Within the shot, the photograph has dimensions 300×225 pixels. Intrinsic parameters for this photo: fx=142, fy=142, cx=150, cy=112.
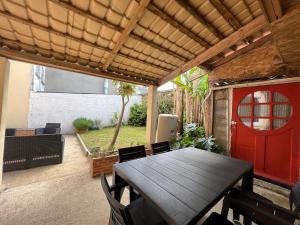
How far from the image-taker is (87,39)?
7.89 feet

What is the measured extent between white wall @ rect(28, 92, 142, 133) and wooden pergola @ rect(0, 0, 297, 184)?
6.80 m

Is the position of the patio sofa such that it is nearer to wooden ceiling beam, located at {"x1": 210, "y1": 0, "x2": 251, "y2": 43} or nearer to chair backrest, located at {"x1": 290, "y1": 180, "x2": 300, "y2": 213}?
wooden ceiling beam, located at {"x1": 210, "y1": 0, "x2": 251, "y2": 43}

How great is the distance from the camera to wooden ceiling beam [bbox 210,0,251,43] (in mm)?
2009

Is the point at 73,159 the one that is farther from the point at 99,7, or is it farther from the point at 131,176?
the point at 99,7

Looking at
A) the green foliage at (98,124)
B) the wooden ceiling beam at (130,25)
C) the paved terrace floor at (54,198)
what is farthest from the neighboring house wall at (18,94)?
the wooden ceiling beam at (130,25)

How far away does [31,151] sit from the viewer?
377 cm

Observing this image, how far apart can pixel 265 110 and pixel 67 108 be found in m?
9.74

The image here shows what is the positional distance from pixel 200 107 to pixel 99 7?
4.52 metres

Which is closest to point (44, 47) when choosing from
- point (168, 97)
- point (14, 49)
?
point (14, 49)

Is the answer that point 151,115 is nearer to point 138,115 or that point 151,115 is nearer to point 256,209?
point 256,209

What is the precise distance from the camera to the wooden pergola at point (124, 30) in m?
1.80

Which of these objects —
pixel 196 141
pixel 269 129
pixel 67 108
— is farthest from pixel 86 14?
pixel 67 108

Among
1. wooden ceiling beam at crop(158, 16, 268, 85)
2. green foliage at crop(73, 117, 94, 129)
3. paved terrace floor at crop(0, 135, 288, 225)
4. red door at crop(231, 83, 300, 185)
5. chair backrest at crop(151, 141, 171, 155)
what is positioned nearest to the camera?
paved terrace floor at crop(0, 135, 288, 225)

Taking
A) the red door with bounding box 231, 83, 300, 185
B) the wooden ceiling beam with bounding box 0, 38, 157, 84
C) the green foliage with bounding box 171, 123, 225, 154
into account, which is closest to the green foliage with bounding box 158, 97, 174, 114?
the green foliage with bounding box 171, 123, 225, 154
